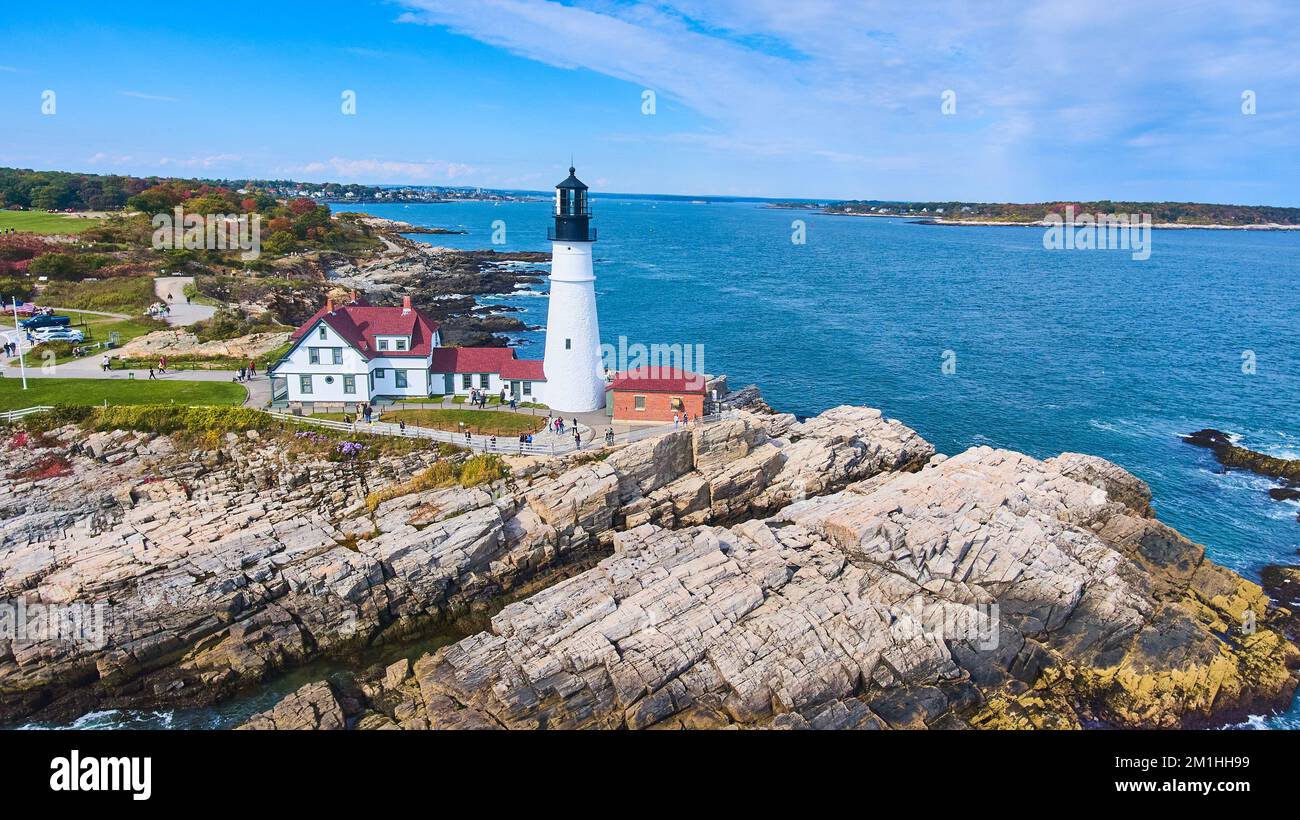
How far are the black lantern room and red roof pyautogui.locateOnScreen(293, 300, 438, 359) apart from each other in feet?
27.5

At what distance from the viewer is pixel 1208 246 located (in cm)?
19425

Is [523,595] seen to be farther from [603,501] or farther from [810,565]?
[810,565]

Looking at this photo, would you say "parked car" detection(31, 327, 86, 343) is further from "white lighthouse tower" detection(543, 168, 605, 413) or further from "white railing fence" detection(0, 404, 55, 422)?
"white lighthouse tower" detection(543, 168, 605, 413)

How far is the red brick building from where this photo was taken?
3425 centimetres

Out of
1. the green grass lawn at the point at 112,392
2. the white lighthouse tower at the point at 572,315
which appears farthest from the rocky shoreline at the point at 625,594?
the white lighthouse tower at the point at 572,315

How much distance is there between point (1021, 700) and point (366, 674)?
19.7m

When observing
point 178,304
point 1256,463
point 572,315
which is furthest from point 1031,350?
point 178,304

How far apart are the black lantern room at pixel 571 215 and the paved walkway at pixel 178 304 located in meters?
29.1

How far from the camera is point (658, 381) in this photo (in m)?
34.5

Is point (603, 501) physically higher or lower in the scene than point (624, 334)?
lower

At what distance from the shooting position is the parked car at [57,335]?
4122cm

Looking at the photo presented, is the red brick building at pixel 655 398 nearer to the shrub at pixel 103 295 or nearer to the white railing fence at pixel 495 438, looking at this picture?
the white railing fence at pixel 495 438

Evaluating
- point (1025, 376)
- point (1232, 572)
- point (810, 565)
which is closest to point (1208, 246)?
point (1025, 376)

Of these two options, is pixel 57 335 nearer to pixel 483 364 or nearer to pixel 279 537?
pixel 483 364
